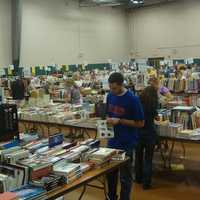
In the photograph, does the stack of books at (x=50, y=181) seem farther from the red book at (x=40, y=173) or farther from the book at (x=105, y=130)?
the book at (x=105, y=130)

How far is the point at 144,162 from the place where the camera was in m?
4.98

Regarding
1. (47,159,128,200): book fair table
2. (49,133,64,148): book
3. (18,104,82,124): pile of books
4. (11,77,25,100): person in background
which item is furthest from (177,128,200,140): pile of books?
(11,77,25,100): person in background

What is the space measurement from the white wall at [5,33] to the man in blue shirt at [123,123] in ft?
35.9

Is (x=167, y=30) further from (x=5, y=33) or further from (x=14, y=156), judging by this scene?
(x=14, y=156)

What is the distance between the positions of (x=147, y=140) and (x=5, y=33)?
10812mm

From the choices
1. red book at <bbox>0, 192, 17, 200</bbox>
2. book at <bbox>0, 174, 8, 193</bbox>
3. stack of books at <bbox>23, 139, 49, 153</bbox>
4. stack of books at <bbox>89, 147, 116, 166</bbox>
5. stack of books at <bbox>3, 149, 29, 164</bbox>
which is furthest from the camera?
stack of books at <bbox>23, 139, 49, 153</bbox>

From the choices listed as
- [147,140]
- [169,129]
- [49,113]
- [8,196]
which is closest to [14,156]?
[8,196]

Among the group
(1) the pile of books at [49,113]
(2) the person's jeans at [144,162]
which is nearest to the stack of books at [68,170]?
(2) the person's jeans at [144,162]

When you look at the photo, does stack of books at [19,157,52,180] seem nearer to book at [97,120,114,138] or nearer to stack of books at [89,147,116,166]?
stack of books at [89,147,116,166]

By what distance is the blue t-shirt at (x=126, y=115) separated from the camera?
3.79 m

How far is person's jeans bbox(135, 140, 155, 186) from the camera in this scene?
4855 mm

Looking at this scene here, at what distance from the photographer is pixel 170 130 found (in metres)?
5.08

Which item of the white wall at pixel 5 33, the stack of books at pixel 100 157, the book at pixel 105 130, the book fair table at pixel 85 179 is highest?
the white wall at pixel 5 33

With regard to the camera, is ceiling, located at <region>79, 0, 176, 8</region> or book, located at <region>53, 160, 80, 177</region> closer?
book, located at <region>53, 160, 80, 177</region>
